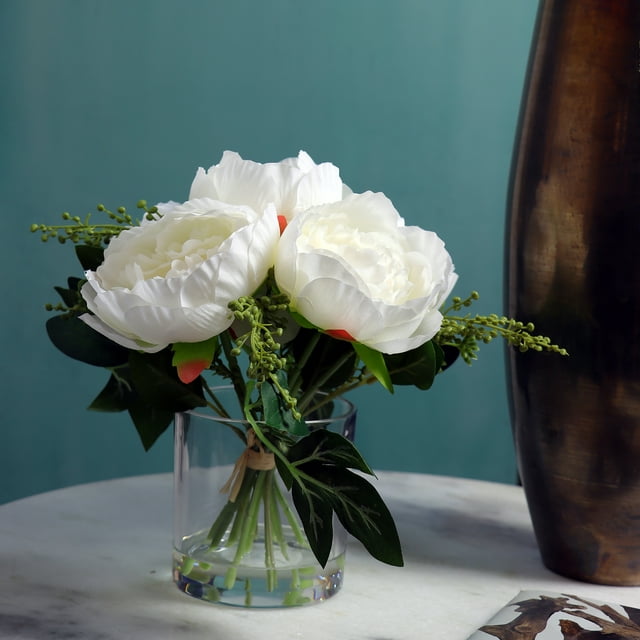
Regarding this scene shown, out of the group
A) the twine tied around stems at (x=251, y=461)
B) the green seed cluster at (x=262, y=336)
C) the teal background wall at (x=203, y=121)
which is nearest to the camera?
the green seed cluster at (x=262, y=336)

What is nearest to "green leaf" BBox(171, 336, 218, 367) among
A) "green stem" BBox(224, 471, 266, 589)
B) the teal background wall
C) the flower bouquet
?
the flower bouquet

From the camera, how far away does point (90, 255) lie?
619 millimetres

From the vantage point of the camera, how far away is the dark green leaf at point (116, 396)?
0.66 meters

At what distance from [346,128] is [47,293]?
577 mm

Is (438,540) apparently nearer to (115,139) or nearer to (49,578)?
(49,578)

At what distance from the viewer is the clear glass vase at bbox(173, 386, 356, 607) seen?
609mm

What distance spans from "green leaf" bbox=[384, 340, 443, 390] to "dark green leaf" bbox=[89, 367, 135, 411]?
18cm

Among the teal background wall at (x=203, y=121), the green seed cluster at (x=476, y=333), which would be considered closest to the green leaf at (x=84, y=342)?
the green seed cluster at (x=476, y=333)

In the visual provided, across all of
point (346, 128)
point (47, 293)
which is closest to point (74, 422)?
point (47, 293)

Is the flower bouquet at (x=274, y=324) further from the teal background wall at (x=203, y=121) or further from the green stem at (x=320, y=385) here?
the teal background wall at (x=203, y=121)

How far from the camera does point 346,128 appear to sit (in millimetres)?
1606

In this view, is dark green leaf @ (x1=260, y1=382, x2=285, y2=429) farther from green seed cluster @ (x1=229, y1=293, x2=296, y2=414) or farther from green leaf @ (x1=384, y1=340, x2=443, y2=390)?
green leaf @ (x1=384, y1=340, x2=443, y2=390)

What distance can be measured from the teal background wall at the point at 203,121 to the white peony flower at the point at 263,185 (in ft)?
3.37

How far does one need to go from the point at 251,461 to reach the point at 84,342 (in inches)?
5.3
